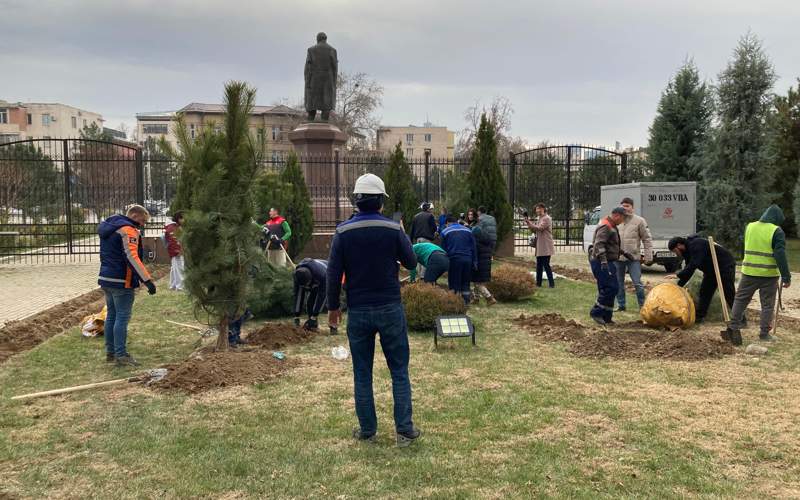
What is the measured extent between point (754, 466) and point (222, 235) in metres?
5.34

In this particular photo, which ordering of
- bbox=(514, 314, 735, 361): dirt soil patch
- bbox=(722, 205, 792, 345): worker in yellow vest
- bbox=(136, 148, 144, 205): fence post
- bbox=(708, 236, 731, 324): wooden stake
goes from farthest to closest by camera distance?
bbox=(136, 148, 144, 205): fence post
bbox=(708, 236, 731, 324): wooden stake
bbox=(722, 205, 792, 345): worker in yellow vest
bbox=(514, 314, 735, 361): dirt soil patch

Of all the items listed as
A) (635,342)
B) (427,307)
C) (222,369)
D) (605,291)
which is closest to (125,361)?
(222,369)

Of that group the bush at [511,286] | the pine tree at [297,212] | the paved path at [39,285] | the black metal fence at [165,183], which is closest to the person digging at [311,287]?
the bush at [511,286]

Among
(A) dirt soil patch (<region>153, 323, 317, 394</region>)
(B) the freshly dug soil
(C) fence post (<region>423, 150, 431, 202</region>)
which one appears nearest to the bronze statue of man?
(C) fence post (<region>423, 150, 431, 202</region>)

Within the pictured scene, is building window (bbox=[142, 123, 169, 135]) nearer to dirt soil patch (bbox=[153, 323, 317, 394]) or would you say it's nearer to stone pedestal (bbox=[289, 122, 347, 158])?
stone pedestal (bbox=[289, 122, 347, 158])

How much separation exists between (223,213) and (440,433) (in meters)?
3.59

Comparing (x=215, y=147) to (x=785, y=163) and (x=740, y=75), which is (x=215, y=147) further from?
(x=785, y=163)

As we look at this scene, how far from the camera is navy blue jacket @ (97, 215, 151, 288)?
694cm

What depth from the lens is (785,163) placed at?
23.6 metres

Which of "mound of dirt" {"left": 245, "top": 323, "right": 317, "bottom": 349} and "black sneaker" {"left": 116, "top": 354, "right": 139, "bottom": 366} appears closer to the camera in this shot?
"black sneaker" {"left": 116, "top": 354, "right": 139, "bottom": 366}

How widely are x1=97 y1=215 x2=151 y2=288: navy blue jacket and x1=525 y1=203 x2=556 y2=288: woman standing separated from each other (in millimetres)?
7484

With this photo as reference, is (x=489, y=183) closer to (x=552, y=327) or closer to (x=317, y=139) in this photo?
(x=317, y=139)

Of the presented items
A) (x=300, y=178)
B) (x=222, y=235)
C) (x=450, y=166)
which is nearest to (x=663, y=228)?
(x=450, y=166)

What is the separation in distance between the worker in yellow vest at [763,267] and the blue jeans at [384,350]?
5096mm
